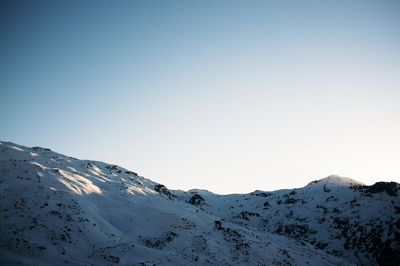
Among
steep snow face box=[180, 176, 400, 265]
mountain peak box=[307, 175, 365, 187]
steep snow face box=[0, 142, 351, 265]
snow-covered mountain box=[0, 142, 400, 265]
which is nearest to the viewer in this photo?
steep snow face box=[0, 142, 351, 265]

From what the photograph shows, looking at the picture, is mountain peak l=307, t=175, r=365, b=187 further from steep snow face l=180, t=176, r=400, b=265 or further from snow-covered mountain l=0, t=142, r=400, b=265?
snow-covered mountain l=0, t=142, r=400, b=265

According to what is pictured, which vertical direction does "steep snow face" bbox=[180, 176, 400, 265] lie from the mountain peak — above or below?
below

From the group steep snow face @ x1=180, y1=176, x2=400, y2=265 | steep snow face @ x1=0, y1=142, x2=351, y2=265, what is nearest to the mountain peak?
steep snow face @ x1=180, y1=176, x2=400, y2=265

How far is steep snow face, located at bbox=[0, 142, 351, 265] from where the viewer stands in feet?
64.7

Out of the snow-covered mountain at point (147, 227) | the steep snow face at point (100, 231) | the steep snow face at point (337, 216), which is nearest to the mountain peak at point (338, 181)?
the steep snow face at point (337, 216)

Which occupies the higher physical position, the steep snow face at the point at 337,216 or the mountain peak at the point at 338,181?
the mountain peak at the point at 338,181

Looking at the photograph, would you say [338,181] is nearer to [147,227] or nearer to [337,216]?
[337,216]

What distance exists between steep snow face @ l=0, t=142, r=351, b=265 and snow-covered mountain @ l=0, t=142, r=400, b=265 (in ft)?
0.32

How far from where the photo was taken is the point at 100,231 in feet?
88.0

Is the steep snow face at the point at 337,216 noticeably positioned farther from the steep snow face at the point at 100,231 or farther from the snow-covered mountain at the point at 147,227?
the steep snow face at the point at 100,231

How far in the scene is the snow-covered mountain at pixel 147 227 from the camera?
20875 mm

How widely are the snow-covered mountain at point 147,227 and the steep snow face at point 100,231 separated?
3.8 inches

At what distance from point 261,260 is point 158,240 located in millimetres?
14212

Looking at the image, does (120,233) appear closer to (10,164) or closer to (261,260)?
(261,260)
